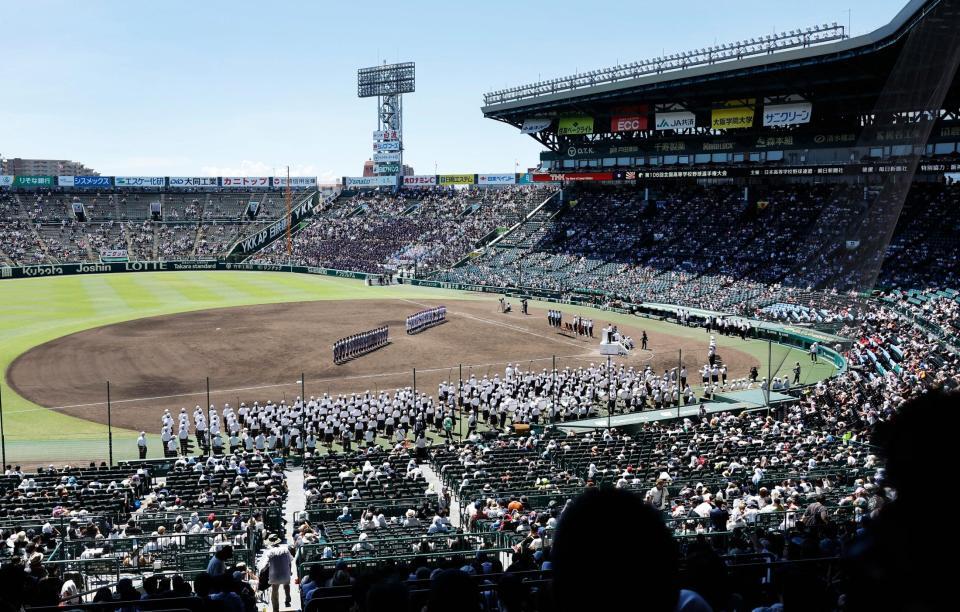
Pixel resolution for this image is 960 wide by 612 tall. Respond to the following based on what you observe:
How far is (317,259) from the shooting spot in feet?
327

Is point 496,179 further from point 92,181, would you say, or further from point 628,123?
point 92,181

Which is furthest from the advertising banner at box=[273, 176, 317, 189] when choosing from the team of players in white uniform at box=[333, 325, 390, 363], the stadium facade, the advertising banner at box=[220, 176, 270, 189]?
the team of players in white uniform at box=[333, 325, 390, 363]

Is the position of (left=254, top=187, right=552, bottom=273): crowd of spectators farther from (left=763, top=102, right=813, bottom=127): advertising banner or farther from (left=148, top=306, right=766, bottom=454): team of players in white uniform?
(left=148, top=306, right=766, bottom=454): team of players in white uniform

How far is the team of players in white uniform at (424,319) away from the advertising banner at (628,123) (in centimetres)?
2970

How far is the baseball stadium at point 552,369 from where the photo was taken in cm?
738

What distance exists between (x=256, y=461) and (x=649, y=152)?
62.3 meters

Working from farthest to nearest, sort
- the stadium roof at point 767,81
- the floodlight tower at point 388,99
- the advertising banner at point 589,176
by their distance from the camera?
the floodlight tower at point 388,99
the advertising banner at point 589,176
the stadium roof at point 767,81

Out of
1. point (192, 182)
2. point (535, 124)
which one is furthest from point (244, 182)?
point (535, 124)

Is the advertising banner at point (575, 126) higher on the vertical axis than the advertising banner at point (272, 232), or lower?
higher

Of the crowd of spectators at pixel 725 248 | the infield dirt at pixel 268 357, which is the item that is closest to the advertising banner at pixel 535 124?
the crowd of spectators at pixel 725 248

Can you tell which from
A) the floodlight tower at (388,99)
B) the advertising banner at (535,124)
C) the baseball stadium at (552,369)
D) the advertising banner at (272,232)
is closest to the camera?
the baseball stadium at (552,369)

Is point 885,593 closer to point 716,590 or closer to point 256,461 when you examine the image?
point 716,590

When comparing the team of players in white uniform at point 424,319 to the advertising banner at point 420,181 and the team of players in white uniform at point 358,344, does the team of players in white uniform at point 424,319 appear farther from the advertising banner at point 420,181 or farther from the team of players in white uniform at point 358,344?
the advertising banner at point 420,181

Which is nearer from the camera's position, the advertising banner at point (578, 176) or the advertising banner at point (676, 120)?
the advertising banner at point (676, 120)
